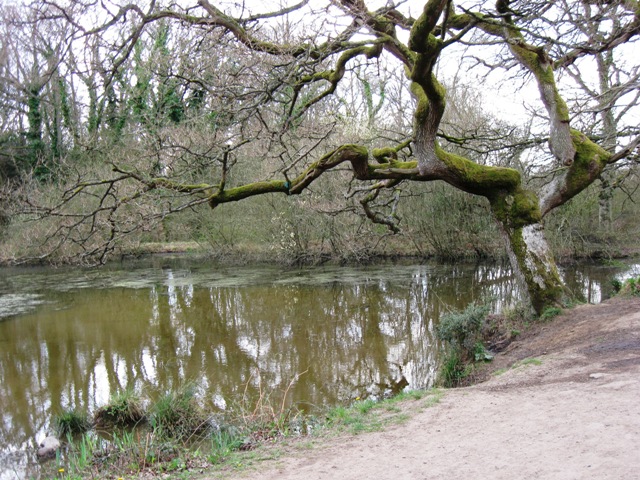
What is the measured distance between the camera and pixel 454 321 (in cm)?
749

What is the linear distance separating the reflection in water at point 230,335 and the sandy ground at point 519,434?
237cm

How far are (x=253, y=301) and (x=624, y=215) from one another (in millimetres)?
13583

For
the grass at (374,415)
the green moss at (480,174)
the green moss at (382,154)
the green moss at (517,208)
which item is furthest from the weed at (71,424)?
the green moss at (517,208)

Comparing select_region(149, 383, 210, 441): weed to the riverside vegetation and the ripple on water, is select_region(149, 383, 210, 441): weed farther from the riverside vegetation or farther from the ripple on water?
the ripple on water

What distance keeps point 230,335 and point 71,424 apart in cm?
496

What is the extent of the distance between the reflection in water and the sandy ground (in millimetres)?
2367

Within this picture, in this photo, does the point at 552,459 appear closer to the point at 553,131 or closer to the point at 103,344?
the point at 553,131

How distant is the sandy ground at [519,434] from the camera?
128 inches

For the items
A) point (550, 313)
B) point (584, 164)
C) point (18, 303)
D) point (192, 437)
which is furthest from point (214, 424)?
point (18, 303)

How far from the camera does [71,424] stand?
6391 millimetres

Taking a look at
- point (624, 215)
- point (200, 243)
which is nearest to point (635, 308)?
point (624, 215)

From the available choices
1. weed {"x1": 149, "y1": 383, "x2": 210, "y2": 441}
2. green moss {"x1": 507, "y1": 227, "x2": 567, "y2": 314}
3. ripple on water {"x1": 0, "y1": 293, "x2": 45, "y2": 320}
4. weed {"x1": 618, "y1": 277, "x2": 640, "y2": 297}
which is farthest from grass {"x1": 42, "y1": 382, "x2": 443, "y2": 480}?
ripple on water {"x1": 0, "y1": 293, "x2": 45, "y2": 320}

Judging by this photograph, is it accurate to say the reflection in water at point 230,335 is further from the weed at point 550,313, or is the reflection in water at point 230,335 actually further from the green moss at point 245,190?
the green moss at point 245,190

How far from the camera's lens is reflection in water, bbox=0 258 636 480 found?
7.67m
